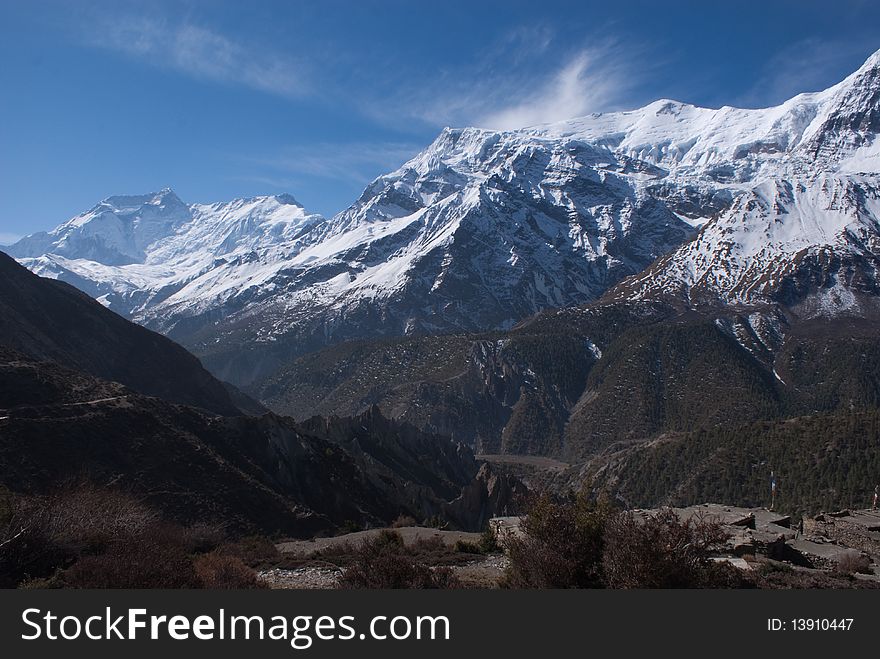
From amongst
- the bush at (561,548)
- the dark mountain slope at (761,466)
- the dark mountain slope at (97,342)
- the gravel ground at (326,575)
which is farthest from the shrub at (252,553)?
the dark mountain slope at (761,466)

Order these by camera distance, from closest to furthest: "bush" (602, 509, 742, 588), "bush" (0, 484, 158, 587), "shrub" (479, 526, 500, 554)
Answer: "bush" (602, 509, 742, 588), "bush" (0, 484, 158, 587), "shrub" (479, 526, 500, 554)

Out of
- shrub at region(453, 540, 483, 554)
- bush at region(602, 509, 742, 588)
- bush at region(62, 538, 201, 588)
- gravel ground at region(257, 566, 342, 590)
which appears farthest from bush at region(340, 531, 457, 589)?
shrub at region(453, 540, 483, 554)

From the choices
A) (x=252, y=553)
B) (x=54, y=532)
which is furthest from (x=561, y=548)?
(x=252, y=553)

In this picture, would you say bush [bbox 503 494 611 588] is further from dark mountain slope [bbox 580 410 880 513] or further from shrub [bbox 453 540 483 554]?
dark mountain slope [bbox 580 410 880 513]

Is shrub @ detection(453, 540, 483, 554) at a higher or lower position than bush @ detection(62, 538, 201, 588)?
lower

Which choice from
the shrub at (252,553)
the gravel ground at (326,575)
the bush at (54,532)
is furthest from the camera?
the shrub at (252,553)

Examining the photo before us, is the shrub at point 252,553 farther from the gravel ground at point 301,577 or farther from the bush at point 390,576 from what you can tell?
the bush at point 390,576
